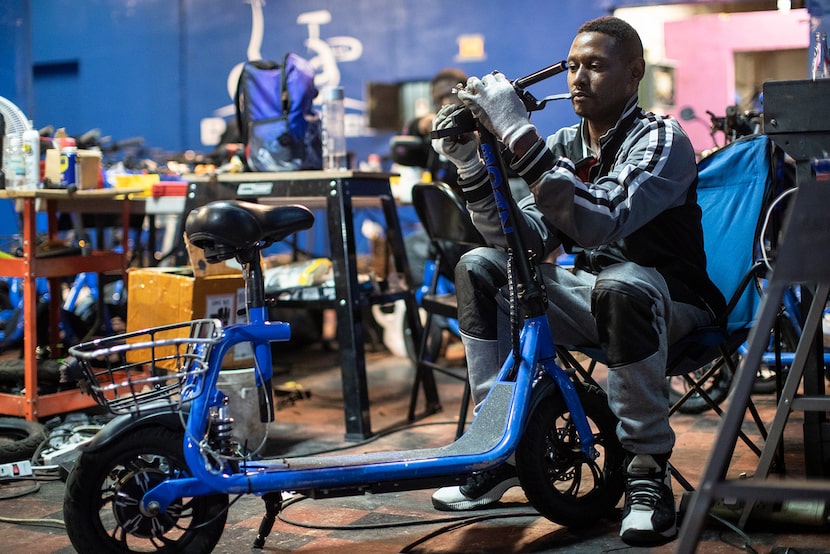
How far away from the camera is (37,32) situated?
989 centimetres

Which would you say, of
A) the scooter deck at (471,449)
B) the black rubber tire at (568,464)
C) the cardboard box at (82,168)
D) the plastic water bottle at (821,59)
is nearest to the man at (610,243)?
the black rubber tire at (568,464)

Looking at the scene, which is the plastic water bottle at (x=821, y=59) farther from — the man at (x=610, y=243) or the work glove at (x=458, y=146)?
the work glove at (x=458, y=146)

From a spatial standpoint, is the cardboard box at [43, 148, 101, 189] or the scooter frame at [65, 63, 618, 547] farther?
the cardboard box at [43, 148, 101, 189]

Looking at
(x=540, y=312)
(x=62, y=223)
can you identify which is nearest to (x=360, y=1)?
(x=62, y=223)

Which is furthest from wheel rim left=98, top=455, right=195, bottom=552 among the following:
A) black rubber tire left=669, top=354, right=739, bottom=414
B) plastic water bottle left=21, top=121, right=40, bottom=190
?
black rubber tire left=669, top=354, right=739, bottom=414

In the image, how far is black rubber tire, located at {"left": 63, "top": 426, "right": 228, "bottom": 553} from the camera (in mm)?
2072

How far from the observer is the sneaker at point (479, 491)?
250cm

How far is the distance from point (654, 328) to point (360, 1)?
7.16 meters

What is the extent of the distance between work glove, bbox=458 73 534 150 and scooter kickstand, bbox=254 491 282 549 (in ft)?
3.12

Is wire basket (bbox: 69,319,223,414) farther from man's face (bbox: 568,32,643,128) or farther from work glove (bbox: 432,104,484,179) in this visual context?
man's face (bbox: 568,32,643,128)

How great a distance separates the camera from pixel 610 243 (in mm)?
2494

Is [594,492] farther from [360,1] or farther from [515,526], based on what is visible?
[360,1]

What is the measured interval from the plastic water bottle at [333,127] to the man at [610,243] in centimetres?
150

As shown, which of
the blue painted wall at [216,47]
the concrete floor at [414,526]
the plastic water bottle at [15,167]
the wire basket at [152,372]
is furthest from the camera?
the blue painted wall at [216,47]
